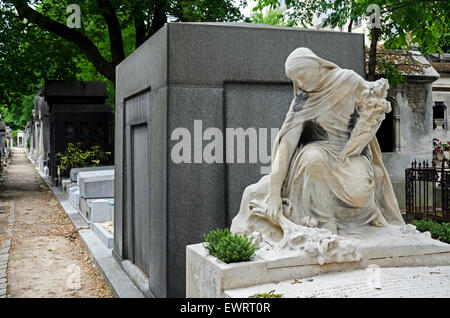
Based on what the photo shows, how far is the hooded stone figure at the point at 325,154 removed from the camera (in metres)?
4.72

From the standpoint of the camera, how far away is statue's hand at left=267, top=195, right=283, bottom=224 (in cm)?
474

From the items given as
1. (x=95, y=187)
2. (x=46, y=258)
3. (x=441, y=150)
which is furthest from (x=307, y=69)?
(x=441, y=150)

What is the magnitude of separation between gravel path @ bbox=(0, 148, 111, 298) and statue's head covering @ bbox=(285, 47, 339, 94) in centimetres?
423

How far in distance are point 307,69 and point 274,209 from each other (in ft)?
4.62

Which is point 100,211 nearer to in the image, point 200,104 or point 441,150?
point 200,104

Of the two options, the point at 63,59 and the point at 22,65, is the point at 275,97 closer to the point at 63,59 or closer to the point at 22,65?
the point at 22,65

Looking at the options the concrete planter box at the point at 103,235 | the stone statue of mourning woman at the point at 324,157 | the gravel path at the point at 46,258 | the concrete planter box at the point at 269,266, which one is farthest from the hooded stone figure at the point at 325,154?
the concrete planter box at the point at 103,235

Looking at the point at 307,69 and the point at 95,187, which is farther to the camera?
the point at 95,187

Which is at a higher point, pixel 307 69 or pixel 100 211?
pixel 307 69

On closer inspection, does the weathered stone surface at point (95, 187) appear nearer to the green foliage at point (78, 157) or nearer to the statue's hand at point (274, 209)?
the green foliage at point (78, 157)

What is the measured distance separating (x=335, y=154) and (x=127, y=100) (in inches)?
161

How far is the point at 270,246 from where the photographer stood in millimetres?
4637

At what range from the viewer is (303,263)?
14.0 ft
